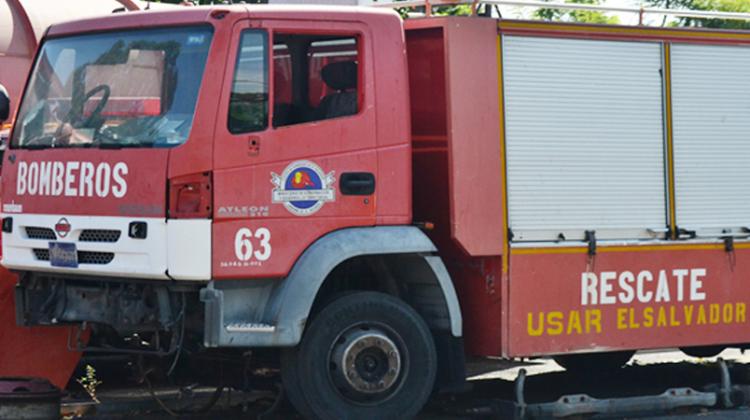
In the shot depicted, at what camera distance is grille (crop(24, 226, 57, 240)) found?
7.57 m

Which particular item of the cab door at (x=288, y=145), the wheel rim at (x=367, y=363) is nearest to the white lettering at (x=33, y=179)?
the cab door at (x=288, y=145)

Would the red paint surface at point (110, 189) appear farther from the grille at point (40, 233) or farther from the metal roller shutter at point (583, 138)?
the metal roller shutter at point (583, 138)

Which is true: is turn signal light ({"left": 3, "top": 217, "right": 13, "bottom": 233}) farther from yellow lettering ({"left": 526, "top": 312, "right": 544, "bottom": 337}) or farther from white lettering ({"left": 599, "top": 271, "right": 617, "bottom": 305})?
white lettering ({"left": 599, "top": 271, "right": 617, "bottom": 305})

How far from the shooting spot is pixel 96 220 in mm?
7344

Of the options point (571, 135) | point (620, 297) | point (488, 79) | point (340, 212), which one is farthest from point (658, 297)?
point (340, 212)

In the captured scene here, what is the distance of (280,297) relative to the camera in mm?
7297

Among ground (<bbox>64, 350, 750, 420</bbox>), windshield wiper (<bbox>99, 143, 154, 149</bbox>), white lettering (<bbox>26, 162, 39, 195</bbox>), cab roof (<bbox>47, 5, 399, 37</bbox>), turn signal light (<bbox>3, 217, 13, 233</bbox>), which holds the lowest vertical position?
ground (<bbox>64, 350, 750, 420</bbox>)

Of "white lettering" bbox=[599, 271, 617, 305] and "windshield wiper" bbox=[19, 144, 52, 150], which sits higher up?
"windshield wiper" bbox=[19, 144, 52, 150]

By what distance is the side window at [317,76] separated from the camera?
7.56 meters

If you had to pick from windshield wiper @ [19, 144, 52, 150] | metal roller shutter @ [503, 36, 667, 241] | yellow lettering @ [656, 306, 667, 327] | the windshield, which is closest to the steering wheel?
the windshield

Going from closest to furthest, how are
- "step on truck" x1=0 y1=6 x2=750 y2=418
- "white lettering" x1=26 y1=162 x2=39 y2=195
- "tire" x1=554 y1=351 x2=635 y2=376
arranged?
"step on truck" x1=0 y1=6 x2=750 y2=418 < "white lettering" x1=26 y1=162 x2=39 y2=195 < "tire" x1=554 y1=351 x2=635 y2=376

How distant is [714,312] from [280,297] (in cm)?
332

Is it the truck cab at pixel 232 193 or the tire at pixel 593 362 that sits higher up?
the truck cab at pixel 232 193

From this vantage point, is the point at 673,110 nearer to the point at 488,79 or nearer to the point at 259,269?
the point at 488,79
